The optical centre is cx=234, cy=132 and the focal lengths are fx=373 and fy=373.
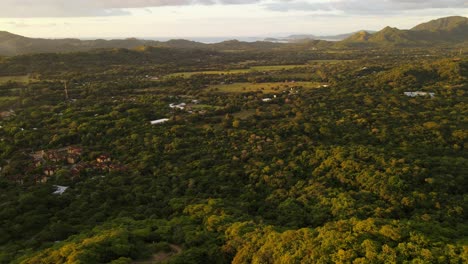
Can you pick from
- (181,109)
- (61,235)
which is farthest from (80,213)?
(181,109)

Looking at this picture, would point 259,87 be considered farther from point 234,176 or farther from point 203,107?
point 234,176

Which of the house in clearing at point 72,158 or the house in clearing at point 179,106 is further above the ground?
the house in clearing at point 179,106

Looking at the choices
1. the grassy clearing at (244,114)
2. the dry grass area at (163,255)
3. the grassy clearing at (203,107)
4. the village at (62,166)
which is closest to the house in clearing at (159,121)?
the grassy clearing at (203,107)

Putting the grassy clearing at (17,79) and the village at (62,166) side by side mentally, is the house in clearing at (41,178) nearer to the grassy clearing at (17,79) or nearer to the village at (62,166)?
the village at (62,166)

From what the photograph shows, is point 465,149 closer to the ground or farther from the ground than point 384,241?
closer to the ground

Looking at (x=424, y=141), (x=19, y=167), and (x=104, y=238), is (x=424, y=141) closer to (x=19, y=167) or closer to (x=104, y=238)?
(x=104, y=238)
